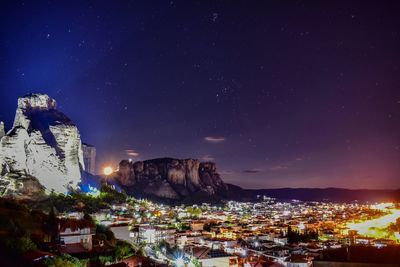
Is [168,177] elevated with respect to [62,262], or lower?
elevated

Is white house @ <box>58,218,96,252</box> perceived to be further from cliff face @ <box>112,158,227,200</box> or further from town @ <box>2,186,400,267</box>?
cliff face @ <box>112,158,227,200</box>

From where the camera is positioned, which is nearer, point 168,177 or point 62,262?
point 62,262

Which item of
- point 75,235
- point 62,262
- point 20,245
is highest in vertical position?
point 20,245

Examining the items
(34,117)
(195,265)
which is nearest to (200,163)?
(34,117)

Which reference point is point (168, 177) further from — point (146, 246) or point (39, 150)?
point (146, 246)

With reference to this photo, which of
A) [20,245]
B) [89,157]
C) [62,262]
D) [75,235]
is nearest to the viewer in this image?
[62,262]

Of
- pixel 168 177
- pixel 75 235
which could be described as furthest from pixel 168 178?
pixel 75 235

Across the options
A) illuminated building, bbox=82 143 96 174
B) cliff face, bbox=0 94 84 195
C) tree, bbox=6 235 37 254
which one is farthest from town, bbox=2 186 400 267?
illuminated building, bbox=82 143 96 174
